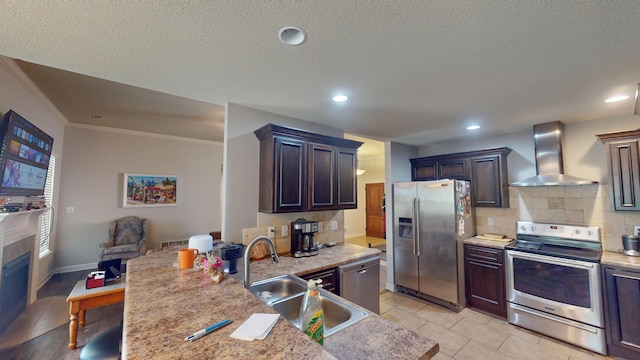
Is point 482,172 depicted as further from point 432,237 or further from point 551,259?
point 551,259

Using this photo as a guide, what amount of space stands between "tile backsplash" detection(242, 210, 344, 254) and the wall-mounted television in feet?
7.80

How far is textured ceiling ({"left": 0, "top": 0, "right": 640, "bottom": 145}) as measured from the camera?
129cm

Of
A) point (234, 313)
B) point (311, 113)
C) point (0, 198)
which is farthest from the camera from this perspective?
point (311, 113)

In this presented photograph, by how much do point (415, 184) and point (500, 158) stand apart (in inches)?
48.4

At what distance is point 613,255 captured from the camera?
271 centimetres

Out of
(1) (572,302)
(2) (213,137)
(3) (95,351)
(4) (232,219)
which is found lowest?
(1) (572,302)

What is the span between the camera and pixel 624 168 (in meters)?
2.68

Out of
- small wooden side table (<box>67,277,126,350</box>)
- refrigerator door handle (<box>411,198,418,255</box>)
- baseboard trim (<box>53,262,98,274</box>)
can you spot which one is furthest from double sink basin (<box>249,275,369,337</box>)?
baseboard trim (<box>53,262,98,274</box>)

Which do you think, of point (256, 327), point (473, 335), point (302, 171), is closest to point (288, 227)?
point (302, 171)

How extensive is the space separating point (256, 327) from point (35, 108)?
4436 millimetres

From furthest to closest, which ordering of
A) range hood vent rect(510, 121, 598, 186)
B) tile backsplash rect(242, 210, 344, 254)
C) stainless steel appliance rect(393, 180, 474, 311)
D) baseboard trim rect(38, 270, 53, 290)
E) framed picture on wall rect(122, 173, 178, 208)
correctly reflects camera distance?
1. framed picture on wall rect(122, 173, 178, 208)
2. baseboard trim rect(38, 270, 53, 290)
3. stainless steel appliance rect(393, 180, 474, 311)
4. range hood vent rect(510, 121, 598, 186)
5. tile backsplash rect(242, 210, 344, 254)

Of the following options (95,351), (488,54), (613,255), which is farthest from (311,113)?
(613,255)

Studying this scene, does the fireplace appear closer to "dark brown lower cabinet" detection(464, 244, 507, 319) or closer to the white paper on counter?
the white paper on counter

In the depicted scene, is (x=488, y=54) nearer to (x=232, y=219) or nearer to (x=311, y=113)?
(x=311, y=113)
